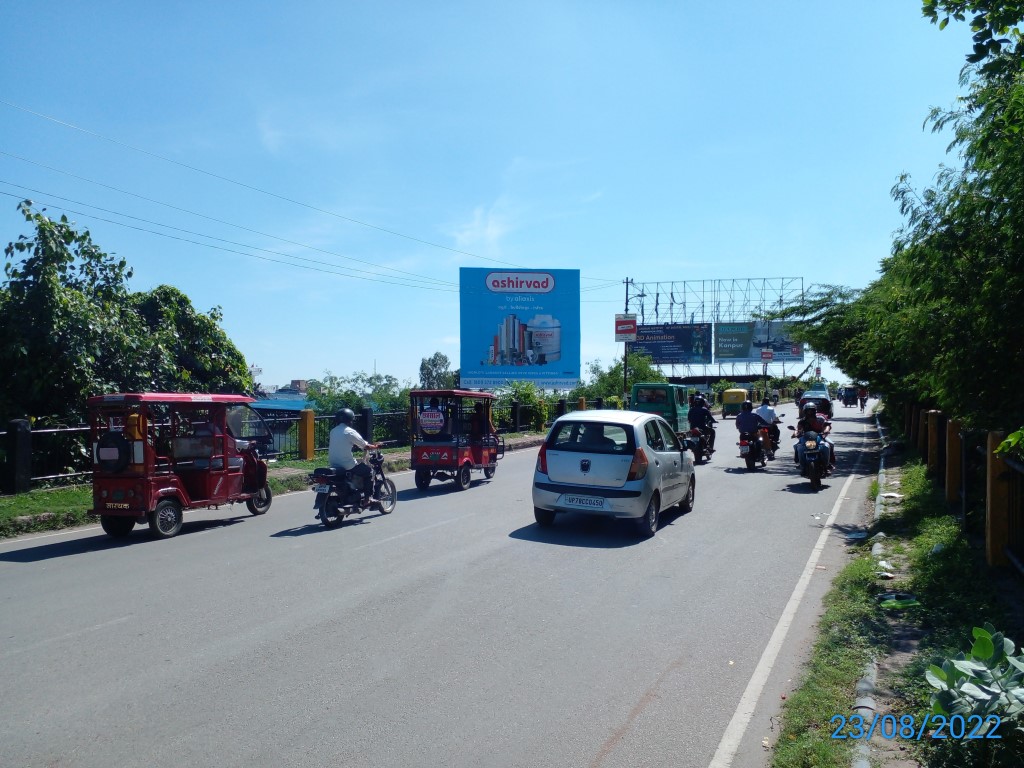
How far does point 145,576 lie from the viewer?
28.0 ft

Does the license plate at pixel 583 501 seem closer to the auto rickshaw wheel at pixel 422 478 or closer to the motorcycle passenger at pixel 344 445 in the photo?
the motorcycle passenger at pixel 344 445

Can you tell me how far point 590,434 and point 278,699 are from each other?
6.76 m

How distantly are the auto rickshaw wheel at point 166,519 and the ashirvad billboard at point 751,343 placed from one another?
2571 inches

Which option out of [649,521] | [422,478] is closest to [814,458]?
[649,521]

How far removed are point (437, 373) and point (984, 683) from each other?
52226 mm

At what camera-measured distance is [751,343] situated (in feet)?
241

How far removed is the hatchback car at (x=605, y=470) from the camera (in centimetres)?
1065

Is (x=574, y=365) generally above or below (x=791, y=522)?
above

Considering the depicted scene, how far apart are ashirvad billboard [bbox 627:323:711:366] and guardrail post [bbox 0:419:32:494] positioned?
63969 millimetres

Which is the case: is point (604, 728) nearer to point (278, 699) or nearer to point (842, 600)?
point (278, 699)

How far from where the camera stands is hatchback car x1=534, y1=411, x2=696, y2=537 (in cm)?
1065

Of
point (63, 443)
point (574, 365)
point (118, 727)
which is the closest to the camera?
point (118, 727)

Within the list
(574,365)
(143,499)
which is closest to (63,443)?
(143,499)

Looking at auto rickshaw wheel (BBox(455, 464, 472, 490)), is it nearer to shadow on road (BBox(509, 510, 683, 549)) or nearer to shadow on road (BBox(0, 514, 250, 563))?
shadow on road (BBox(509, 510, 683, 549))
